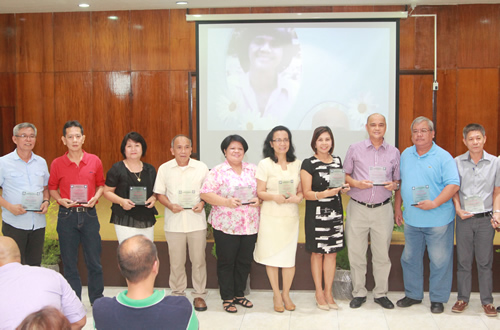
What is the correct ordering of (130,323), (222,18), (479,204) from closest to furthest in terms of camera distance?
(130,323) → (479,204) → (222,18)

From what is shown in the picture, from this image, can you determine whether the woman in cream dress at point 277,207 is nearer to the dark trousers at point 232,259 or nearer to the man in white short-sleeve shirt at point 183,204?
the dark trousers at point 232,259

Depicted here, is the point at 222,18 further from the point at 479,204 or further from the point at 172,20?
the point at 479,204

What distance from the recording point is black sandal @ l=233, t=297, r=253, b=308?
3909 mm

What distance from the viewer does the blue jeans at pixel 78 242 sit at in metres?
3.65

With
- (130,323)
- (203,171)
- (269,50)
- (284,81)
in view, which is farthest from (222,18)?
(130,323)

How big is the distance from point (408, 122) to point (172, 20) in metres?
4.24

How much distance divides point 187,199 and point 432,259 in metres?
2.01

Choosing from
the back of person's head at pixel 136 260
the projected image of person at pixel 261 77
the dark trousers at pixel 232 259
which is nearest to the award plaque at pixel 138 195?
the dark trousers at pixel 232 259

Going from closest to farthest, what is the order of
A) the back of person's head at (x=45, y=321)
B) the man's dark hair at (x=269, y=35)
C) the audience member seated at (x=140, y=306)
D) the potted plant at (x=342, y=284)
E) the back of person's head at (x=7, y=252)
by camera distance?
the back of person's head at (x=45, y=321), the audience member seated at (x=140, y=306), the back of person's head at (x=7, y=252), the potted plant at (x=342, y=284), the man's dark hair at (x=269, y=35)

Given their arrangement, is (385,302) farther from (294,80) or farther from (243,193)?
(294,80)

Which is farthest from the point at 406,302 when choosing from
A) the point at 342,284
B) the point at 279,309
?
the point at 279,309

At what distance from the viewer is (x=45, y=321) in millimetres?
1381

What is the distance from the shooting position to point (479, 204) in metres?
3.55

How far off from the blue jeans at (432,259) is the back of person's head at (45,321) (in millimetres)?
3039
